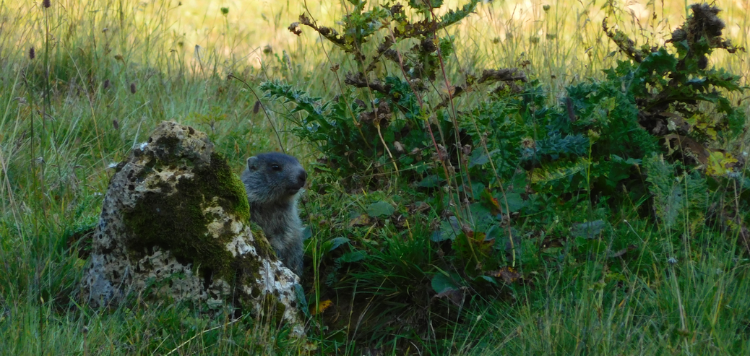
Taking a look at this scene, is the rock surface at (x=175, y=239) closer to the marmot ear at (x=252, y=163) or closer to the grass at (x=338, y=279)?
the grass at (x=338, y=279)

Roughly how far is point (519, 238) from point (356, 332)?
939 mm

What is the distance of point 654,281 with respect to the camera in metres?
3.51

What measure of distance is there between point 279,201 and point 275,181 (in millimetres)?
134

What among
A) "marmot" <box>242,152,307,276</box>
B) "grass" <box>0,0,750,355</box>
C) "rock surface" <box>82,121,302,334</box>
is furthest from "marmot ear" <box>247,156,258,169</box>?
"rock surface" <box>82,121,302,334</box>

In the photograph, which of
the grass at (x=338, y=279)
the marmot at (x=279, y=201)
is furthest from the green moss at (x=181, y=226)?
the marmot at (x=279, y=201)

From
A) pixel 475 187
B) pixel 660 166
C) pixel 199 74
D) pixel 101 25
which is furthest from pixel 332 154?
pixel 101 25

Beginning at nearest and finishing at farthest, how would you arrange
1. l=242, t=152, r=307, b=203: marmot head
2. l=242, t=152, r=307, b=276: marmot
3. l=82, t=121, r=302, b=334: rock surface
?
l=82, t=121, r=302, b=334: rock surface
l=242, t=152, r=307, b=276: marmot
l=242, t=152, r=307, b=203: marmot head

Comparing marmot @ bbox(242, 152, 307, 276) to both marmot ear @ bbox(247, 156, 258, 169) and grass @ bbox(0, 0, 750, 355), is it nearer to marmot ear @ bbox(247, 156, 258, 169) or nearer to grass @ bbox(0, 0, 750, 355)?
marmot ear @ bbox(247, 156, 258, 169)

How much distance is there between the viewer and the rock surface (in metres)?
3.39

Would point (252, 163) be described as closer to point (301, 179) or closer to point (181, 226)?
point (301, 179)

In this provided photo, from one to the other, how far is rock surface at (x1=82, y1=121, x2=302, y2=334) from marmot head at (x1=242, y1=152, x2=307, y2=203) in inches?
41.9

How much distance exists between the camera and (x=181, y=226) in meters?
3.40

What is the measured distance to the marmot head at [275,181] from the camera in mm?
4621

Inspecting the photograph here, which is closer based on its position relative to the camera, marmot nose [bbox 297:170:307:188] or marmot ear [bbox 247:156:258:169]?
marmot nose [bbox 297:170:307:188]
